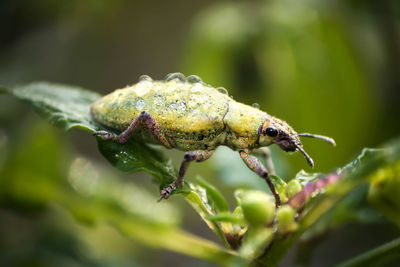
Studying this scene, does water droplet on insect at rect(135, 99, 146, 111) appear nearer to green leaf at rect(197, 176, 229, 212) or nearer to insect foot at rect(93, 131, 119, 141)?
insect foot at rect(93, 131, 119, 141)

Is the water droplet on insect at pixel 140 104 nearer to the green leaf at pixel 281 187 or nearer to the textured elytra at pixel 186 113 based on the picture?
the textured elytra at pixel 186 113

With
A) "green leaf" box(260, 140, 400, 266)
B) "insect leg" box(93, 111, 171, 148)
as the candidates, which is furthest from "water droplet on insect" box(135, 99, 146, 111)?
"green leaf" box(260, 140, 400, 266)

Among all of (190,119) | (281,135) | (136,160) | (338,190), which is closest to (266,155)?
(281,135)

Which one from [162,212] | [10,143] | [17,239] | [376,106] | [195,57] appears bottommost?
[17,239]

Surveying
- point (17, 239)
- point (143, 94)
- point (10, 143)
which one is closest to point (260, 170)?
point (143, 94)

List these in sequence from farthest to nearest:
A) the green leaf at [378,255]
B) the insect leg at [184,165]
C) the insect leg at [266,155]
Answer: the insect leg at [266,155]
the insect leg at [184,165]
the green leaf at [378,255]

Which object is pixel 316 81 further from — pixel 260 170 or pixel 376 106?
pixel 260 170

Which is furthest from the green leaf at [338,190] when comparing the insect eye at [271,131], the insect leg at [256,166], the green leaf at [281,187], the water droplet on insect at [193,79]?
the water droplet on insect at [193,79]
